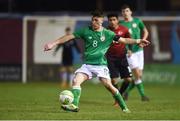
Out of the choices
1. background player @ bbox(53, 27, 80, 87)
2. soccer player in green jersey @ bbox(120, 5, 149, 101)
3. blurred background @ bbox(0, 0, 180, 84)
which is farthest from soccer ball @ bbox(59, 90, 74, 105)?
blurred background @ bbox(0, 0, 180, 84)

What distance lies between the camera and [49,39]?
30.8m

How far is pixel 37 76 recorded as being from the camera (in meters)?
30.7

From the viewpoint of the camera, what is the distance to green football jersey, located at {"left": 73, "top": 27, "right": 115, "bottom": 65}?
15.5 metres

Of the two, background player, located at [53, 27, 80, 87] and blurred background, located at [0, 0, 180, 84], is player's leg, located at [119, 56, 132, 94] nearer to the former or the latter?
background player, located at [53, 27, 80, 87]

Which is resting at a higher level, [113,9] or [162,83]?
[113,9]

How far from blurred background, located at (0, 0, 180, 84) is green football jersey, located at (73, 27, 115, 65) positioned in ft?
Result: 47.8

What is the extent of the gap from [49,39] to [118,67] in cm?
1237

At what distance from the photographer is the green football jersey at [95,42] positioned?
1549 cm

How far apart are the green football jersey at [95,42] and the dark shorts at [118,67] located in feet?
9.65

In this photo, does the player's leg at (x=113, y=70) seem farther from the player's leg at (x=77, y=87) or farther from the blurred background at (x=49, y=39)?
the blurred background at (x=49, y=39)

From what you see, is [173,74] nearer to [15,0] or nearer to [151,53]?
[151,53]

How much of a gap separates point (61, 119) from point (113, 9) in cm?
2071

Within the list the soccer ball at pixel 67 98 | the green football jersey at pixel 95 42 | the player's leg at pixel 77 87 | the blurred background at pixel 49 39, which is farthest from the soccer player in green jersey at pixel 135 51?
the blurred background at pixel 49 39

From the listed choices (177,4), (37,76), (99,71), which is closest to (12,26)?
(37,76)
